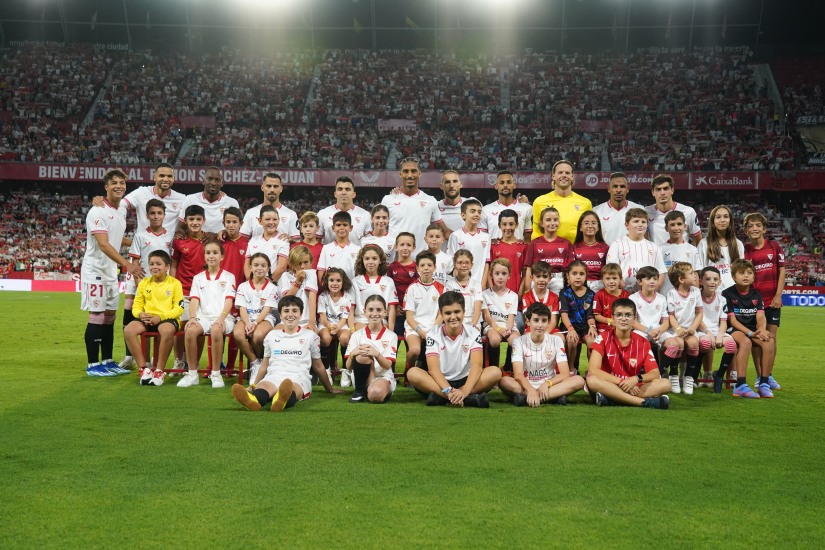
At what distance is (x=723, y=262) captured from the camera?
314 inches

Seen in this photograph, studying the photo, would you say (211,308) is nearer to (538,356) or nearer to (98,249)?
(98,249)

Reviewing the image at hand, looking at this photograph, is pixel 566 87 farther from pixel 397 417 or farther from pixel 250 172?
pixel 397 417

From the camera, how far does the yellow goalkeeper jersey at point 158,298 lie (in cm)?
751

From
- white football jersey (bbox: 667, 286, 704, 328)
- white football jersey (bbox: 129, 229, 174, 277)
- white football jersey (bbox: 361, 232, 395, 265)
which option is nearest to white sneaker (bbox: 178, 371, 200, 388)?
white football jersey (bbox: 129, 229, 174, 277)

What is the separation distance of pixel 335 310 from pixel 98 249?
313 cm

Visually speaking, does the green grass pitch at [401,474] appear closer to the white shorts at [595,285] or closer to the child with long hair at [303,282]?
the child with long hair at [303,282]

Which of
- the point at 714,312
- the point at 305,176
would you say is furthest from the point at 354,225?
the point at 305,176

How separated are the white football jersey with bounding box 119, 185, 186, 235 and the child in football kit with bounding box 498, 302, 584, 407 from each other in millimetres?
4812

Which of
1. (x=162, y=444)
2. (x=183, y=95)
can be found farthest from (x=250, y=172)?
→ (x=162, y=444)

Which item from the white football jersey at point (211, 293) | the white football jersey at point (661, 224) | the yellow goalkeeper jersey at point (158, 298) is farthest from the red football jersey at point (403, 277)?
the white football jersey at point (661, 224)

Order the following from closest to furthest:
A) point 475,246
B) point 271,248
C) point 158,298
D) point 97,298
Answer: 1. point 158,298
2. point 475,246
3. point 97,298
4. point 271,248

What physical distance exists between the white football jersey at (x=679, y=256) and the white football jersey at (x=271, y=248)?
15.1 ft

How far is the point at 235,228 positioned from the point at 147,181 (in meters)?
24.9

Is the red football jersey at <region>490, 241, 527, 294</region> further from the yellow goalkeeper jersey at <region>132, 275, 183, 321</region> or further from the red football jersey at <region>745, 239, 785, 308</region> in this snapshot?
the yellow goalkeeper jersey at <region>132, 275, 183, 321</region>
